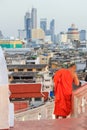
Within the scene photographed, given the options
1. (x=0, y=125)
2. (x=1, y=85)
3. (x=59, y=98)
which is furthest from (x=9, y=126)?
(x=59, y=98)

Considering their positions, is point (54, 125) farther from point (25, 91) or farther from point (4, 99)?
point (25, 91)

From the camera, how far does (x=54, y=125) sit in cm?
205

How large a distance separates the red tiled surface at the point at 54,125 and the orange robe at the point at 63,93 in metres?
0.67

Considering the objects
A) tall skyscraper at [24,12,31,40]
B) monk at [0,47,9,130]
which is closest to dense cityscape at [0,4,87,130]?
tall skyscraper at [24,12,31,40]

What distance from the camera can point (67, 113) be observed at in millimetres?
2844

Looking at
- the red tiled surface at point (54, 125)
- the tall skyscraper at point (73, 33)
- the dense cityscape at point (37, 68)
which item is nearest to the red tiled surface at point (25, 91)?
the dense cityscape at point (37, 68)

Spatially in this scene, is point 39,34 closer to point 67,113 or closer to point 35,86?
point 35,86

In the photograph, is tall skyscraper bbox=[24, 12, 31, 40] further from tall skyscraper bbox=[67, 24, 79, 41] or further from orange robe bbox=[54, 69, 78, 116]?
orange robe bbox=[54, 69, 78, 116]

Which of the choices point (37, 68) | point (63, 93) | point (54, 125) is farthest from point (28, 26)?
point (54, 125)

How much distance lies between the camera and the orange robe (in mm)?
2826

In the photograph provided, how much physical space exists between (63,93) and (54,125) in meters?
0.79

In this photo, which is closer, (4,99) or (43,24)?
(4,99)

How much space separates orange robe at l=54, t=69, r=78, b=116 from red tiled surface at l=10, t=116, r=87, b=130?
2.21 ft

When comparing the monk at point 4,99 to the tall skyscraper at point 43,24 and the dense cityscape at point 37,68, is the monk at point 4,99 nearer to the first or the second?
the dense cityscape at point 37,68
